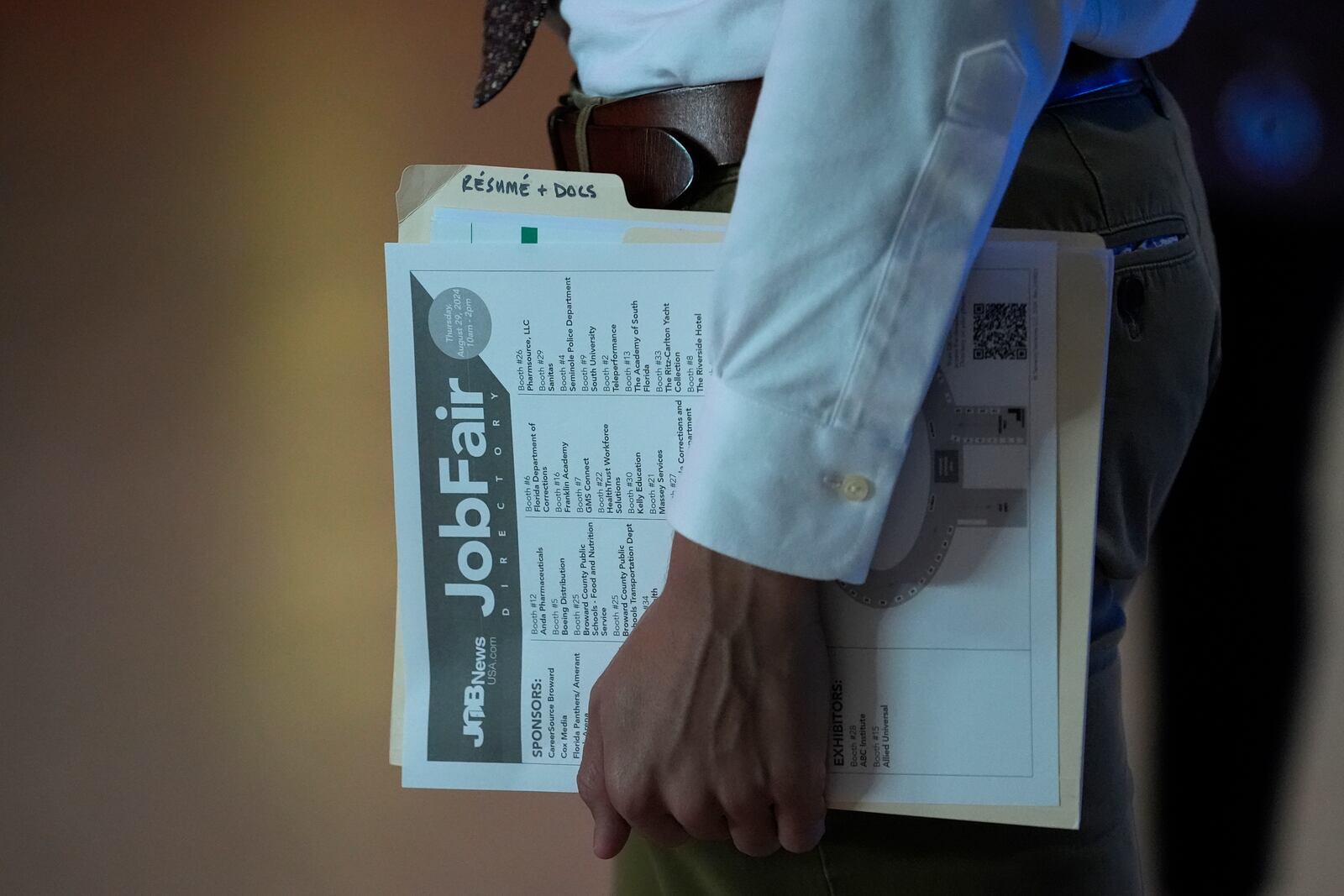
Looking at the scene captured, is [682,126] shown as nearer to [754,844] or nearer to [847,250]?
[847,250]

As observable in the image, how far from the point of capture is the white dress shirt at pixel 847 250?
28 cm

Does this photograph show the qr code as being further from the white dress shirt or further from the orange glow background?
the orange glow background

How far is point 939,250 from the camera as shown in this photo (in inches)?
11.6

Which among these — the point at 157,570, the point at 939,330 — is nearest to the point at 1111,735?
the point at 939,330

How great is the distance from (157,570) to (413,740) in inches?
25.5

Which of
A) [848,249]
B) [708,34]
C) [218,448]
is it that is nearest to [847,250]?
[848,249]

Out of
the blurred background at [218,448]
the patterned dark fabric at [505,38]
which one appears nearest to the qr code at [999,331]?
the patterned dark fabric at [505,38]

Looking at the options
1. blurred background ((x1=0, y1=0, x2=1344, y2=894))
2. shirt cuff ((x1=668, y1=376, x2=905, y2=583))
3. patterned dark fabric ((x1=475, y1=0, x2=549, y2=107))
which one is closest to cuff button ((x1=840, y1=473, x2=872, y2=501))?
shirt cuff ((x1=668, y1=376, x2=905, y2=583))

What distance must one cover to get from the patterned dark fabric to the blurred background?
0.39m

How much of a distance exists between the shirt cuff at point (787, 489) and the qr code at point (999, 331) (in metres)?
0.07

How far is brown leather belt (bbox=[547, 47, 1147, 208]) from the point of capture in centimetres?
37

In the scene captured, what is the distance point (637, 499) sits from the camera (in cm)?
39

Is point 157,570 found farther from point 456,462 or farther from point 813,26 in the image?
point 813,26

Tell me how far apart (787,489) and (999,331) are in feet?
0.37
